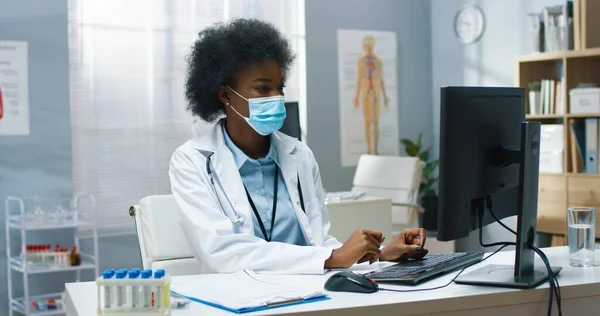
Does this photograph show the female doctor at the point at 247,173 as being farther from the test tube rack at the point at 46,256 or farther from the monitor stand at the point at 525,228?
the test tube rack at the point at 46,256

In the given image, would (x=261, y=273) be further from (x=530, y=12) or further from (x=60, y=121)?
(x=530, y=12)

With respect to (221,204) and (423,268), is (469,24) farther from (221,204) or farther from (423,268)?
(423,268)

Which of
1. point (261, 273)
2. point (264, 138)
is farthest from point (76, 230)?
point (261, 273)

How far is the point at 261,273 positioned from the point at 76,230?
301 centimetres

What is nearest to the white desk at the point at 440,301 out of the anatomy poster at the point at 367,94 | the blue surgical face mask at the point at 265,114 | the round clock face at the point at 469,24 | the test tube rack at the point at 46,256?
the blue surgical face mask at the point at 265,114

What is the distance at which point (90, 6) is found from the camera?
4820mm

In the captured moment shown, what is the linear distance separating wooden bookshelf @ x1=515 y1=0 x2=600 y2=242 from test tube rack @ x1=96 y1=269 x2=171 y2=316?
3.59 meters

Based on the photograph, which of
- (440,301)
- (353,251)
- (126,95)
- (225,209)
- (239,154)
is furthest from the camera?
(126,95)

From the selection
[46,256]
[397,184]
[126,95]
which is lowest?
[46,256]

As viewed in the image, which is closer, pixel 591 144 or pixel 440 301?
pixel 440 301

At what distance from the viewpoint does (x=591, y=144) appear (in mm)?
4645

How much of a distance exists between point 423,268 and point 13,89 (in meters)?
3.44

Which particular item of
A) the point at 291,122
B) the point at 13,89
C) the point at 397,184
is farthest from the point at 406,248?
the point at 13,89

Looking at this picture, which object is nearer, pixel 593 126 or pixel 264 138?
pixel 264 138
